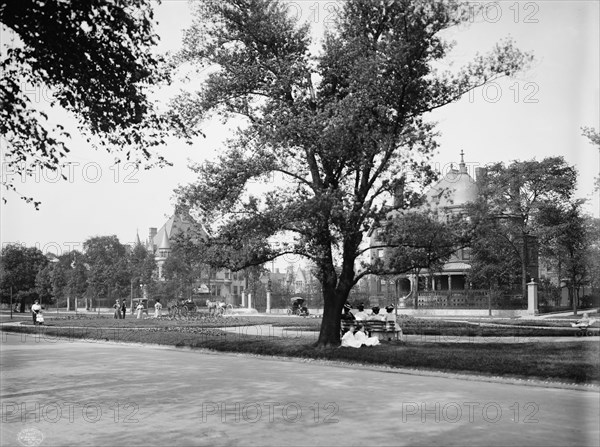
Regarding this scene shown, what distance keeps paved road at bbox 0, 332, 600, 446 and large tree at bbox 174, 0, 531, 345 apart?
4.05 m

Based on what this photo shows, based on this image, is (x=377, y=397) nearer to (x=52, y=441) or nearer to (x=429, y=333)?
(x=52, y=441)

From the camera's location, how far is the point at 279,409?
29.5 feet

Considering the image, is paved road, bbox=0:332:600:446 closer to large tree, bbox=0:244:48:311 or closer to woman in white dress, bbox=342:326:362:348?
woman in white dress, bbox=342:326:362:348

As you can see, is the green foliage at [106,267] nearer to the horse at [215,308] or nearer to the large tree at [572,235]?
the horse at [215,308]

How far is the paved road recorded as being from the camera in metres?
7.25

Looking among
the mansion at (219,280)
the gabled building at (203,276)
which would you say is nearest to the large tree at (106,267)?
the mansion at (219,280)

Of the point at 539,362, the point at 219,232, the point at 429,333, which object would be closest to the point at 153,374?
the point at 219,232

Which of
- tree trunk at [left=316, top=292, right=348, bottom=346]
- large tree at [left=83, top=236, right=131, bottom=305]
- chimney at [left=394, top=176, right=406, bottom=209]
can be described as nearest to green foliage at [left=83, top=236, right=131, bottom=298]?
large tree at [left=83, top=236, right=131, bottom=305]

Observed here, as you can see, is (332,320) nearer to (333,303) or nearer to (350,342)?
(333,303)

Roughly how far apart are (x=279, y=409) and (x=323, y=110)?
9.57 meters

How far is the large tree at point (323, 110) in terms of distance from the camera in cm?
1562

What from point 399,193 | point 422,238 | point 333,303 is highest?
point 399,193

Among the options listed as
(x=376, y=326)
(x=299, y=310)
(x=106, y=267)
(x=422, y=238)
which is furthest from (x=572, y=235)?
(x=106, y=267)

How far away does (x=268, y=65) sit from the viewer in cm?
1719
